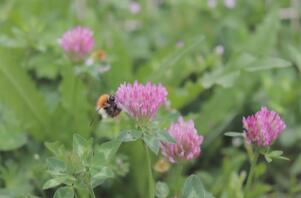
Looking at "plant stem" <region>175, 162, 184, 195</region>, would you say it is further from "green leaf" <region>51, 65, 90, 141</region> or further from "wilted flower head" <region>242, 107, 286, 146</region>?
"green leaf" <region>51, 65, 90, 141</region>

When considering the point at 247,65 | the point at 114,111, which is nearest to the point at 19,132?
the point at 114,111

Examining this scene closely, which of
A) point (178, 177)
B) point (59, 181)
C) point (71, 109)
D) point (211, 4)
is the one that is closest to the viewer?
point (59, 181)

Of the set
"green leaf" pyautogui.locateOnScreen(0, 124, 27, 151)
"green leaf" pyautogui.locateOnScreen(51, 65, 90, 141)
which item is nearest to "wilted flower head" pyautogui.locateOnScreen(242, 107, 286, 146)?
"green leaf" pyautogui.locateOnScreen(51, 65, 90, 141)

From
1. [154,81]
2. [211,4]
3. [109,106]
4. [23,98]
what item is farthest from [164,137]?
[211,4]

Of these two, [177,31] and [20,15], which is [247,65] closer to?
[177,31]

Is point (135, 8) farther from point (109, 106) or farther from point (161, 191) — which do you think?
point (161, 191)

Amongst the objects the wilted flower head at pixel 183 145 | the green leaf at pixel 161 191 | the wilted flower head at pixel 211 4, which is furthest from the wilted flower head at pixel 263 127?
the wilted flower head at pixel 211 4
